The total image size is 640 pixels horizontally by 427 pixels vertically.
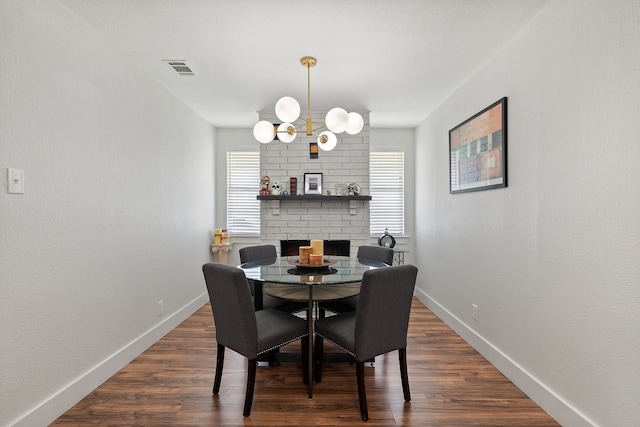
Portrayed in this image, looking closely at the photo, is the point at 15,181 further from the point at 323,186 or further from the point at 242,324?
the point at 323,186

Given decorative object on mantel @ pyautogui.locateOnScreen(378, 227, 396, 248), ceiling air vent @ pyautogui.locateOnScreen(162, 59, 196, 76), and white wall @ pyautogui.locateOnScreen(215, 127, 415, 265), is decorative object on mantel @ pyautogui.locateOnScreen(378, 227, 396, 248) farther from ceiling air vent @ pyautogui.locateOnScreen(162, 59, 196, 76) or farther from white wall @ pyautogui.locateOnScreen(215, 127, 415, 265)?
ceiling air vent @ pyautogui.locateOnScreen(162, 59, 196, 76)

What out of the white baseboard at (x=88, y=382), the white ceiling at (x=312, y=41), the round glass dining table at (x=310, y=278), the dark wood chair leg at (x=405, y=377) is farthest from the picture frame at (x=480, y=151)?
the white baseboard at (x=88, y=382)

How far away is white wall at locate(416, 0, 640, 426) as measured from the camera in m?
1.51

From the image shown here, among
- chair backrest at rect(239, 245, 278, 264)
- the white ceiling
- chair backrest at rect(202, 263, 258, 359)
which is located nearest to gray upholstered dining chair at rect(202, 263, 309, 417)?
chair backrest at rect(202, 263, 258, 359)

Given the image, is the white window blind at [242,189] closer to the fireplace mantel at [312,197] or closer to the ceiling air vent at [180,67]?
the fireplace mantel at [312,197]

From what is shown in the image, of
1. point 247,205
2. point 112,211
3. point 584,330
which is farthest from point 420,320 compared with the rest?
point 112,211

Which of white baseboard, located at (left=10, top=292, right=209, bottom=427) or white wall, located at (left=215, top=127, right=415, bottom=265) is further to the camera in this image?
white wall, located at (left=215, top=127, right=415, bottom=265)

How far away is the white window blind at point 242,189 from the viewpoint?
16.3 ft

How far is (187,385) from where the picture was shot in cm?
230

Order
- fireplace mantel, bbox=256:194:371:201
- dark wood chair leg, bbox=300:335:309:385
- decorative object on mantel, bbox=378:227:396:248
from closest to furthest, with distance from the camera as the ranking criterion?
1. dark wood chair leg, bbox=300:335:309:385
2. fireplace mantel, bbox=256:194:371:201
3. decorative object on mantel, bbox=378:227:396:248

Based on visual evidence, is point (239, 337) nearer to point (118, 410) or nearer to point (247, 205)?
point (118, 410)

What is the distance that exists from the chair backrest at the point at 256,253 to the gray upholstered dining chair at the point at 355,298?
763mm

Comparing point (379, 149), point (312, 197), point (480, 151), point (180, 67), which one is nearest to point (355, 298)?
point (480, 151)

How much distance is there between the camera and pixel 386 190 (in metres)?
4.96
